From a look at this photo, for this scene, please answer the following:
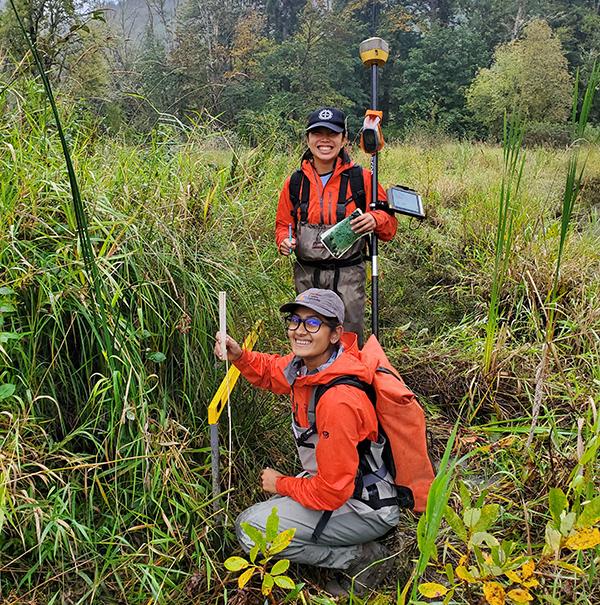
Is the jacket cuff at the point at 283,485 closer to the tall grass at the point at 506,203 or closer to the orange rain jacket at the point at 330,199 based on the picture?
the tall grass at the point at 506,203

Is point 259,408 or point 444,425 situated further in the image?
point 444,425

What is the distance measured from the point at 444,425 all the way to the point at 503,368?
516mm

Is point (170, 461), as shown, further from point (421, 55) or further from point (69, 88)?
point (421, 55)

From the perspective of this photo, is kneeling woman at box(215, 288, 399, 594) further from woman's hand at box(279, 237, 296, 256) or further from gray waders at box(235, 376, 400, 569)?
woman's hand at box(279, 237, 296, 256)

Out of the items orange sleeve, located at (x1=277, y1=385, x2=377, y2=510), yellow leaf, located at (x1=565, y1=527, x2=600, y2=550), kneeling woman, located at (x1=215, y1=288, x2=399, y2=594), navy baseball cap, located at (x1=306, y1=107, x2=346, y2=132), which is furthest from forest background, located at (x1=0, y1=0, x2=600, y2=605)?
navy baseball cap, located at (x1=306, y1=107, x2=346, y2=132)

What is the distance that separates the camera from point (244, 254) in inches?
114

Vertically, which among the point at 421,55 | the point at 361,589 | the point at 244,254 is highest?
the point at 421,55

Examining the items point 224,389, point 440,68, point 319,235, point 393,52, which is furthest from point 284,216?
point 393,52

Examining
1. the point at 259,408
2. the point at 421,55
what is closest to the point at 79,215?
the point at 259,408

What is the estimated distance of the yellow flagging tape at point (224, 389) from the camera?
2.02 m

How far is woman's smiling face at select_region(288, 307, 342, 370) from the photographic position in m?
2.12

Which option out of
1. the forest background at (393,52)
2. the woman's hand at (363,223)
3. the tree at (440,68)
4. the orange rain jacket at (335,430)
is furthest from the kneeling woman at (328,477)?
the tree at (440,68)

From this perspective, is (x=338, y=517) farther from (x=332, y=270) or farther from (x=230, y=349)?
(x=332, y=270)

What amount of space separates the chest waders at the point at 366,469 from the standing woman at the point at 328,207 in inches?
51.5
